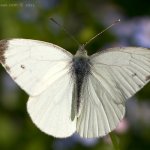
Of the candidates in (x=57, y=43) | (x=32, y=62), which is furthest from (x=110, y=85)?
(x=57, y=43)

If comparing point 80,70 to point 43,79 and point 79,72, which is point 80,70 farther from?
point 43,79

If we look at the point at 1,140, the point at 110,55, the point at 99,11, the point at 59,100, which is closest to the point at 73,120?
the point at 59,100

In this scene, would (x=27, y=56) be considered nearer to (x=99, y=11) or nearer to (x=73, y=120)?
(x=73, y=120)

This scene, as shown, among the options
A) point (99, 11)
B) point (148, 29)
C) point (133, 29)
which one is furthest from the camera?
point (99, 11)

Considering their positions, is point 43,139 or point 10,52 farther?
point 43,139

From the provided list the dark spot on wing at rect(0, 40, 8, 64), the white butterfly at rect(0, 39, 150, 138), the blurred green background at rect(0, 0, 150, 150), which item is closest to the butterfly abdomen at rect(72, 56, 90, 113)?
the white butterfly at rect(0, 39, 150, 138)

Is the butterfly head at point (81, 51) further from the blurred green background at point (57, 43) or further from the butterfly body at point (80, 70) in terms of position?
the blurred green background at point (57, 43)

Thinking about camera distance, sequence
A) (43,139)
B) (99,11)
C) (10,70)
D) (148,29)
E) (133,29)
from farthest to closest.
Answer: (99,11) < (133,29) < (148,29) < (43,139) < (10,70)

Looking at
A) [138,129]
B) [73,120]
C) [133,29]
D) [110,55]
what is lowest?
[138,129]
